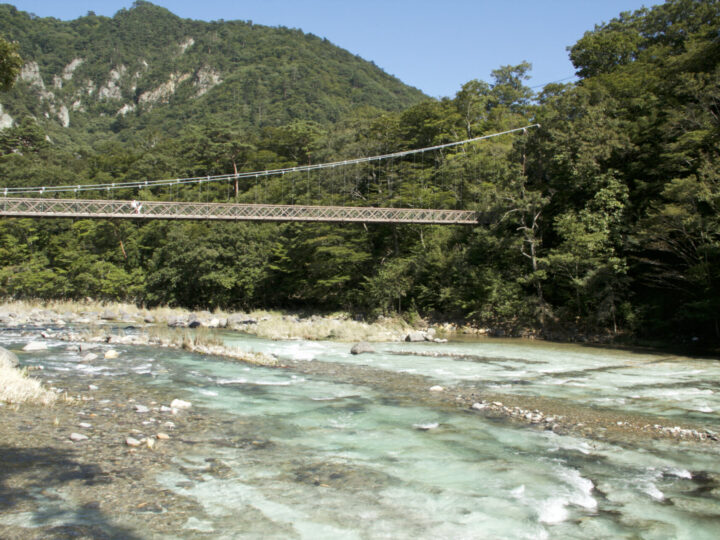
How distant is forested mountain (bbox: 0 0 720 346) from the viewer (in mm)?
17453

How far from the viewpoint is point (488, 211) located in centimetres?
2269

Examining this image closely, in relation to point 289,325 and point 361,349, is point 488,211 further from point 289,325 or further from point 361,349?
point 361,349

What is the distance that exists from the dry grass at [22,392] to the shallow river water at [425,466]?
62.9 inches

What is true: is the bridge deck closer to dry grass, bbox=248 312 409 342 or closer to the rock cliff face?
dry grass, bbox=248 312 409 342

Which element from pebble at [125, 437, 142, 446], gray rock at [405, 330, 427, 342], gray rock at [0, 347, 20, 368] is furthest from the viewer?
gray rock at [405, 330, 427, 342]

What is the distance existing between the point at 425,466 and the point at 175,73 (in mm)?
140764

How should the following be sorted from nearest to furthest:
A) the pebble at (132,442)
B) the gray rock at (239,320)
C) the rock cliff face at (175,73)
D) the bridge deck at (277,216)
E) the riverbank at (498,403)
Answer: the pebble at (132,442) < the riverbank at (498,403) < the gray rock at (239,320) < the bridge deck at (277,216) < the rock cliff face at (175,73)

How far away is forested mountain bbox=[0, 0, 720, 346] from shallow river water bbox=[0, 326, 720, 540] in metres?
8.62

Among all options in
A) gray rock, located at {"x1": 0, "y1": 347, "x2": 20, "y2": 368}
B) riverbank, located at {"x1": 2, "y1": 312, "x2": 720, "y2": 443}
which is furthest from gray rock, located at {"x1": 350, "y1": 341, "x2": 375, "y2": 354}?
gray rock, located at {"x1": 0, "y1": 347, "x2": 20, "y2": 368}

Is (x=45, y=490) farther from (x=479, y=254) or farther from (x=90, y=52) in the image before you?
(x=90, y=52)

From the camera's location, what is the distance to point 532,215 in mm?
21641

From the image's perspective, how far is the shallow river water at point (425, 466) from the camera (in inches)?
156

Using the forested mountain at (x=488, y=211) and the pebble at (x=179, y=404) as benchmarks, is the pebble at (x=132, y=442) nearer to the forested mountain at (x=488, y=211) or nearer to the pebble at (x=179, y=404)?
the pebble at (x=179, y=404)

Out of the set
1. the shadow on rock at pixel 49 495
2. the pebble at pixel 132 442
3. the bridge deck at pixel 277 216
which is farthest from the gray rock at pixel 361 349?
the bridge deck at pixel 277 216
